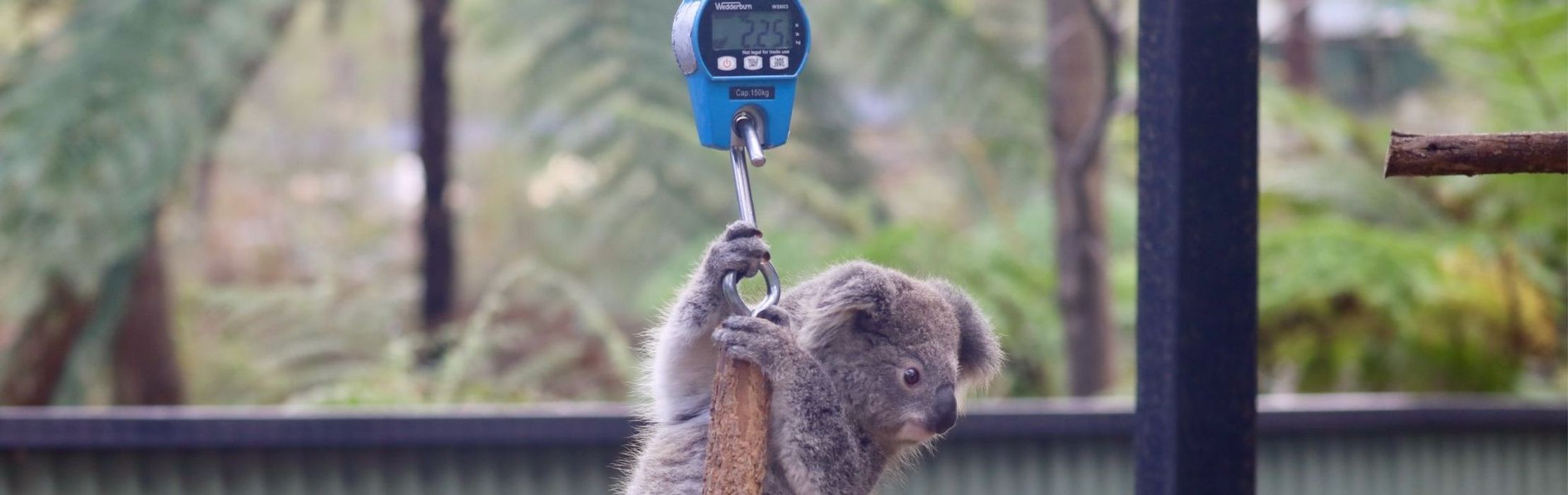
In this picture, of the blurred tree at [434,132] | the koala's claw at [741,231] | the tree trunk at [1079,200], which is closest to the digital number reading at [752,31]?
the koala's claw at [741,231]

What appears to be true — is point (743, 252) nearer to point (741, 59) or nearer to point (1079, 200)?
point (741, 59)

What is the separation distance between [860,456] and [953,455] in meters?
2.24

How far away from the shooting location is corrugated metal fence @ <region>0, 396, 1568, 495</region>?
12.6ft

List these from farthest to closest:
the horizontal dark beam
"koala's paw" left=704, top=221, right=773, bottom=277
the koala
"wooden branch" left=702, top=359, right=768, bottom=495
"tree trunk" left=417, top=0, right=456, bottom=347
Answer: "tree trunk" left=417, top=0, right=456, bottom=347, the horizontal dark beam, the koala, "koala's paw" left=704, top=221, right=773, bottom=277, "wooden branch" left=702, top=359, right=768, bottom=495

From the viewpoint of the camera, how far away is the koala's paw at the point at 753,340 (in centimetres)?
167

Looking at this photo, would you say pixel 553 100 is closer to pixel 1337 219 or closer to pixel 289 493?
pixel 289 493

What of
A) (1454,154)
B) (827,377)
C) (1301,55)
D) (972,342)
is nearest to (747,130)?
(827,377)

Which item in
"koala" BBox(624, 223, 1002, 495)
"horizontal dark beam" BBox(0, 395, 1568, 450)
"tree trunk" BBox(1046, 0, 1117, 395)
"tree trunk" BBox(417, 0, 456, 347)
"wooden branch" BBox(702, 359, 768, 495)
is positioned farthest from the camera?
"tree trunk" BBox(417, 0, 456, 347)

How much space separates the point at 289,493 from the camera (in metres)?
3.95

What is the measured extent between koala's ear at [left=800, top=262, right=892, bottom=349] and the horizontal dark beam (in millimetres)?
1903

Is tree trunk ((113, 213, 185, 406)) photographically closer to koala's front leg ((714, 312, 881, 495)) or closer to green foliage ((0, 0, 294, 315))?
green foliage ((0, 0, 294, 315))

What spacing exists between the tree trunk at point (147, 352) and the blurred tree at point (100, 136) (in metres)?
0.37

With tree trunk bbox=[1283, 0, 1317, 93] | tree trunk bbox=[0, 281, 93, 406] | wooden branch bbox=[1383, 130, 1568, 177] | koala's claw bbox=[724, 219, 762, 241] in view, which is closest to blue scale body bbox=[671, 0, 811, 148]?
koala's claw bbox=[724, 219, 762, 241]

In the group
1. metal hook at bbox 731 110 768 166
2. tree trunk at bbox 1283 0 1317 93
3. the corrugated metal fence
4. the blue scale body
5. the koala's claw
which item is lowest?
the corrugated metal fence
